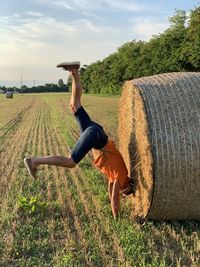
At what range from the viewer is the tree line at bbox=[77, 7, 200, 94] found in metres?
45.1

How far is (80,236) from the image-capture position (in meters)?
6.34

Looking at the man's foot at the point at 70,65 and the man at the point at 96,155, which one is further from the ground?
the man's foot at the point at 70,65

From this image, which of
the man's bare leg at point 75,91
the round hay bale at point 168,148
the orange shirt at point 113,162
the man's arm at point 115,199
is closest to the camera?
the round hay bale at point 168,148

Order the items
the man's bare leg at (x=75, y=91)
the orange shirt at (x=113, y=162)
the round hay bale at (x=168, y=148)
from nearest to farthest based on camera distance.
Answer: the round hay bale at (x=168, y=148), the orange shirt at (x=113, y=162), the man's bare leg at (x=75, y=91)

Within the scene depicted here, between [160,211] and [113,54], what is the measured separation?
87919mm

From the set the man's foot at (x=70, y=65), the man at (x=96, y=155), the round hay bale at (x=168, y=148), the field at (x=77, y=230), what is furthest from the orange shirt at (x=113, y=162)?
the man's foot at (x=70, y=65)

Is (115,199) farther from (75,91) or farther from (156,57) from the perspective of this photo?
(156,57)

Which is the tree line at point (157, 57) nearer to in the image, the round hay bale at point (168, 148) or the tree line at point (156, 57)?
the tree line at point (156, 57)

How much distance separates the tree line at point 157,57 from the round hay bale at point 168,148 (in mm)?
37269

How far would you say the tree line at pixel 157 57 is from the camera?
4512cm

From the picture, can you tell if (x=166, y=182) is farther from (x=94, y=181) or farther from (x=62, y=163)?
(x=94, y=181)

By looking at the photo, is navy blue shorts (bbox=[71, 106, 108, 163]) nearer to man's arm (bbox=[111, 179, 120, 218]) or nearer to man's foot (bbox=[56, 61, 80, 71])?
man's arm (bbox=[111, 179, 120, 218])

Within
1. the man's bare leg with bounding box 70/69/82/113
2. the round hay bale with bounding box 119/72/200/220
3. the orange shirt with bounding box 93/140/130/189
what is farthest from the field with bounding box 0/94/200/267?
the man's bare leg with bounding box 70/69/82/113

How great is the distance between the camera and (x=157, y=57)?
185 feet
